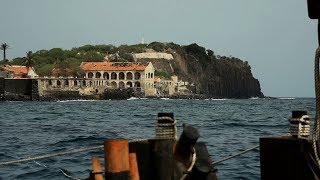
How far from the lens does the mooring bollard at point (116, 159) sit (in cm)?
579

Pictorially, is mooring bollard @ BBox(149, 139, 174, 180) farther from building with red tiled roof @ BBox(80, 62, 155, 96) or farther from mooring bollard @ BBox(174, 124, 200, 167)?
building with red tiled roof @ BBox(80, 62, 155, 96)

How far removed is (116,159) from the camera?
584 cm

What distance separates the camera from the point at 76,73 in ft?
557

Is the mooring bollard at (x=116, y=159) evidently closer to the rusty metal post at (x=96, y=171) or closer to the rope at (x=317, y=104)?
the rusty metal post at (x=96, y=171)

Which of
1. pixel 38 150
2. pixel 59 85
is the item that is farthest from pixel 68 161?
pixel 59 85

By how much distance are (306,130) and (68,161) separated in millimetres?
12744

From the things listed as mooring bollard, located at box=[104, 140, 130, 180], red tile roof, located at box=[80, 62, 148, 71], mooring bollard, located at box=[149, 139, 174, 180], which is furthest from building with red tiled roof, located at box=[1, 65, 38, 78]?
mooring bollard, located at box=[104, 140, 130, 180]

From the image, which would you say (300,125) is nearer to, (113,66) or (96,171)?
(96,171)

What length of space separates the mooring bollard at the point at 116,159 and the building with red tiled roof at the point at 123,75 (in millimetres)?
168513

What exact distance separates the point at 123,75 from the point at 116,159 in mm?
172285

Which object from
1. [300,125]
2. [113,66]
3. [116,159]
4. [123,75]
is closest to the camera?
[116,159]

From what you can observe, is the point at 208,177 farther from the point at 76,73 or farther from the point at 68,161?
the point at 76,73

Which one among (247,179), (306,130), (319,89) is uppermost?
(319,89)

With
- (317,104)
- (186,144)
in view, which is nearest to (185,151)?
(186,144)
